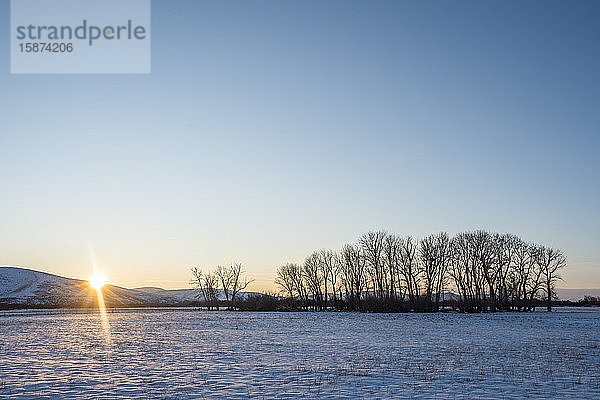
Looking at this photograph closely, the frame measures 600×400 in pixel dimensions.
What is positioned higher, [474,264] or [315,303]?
[474,264]

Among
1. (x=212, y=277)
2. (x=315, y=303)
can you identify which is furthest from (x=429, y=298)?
(x=212, y=277)

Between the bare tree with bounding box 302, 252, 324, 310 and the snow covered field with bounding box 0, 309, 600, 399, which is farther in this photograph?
the bare tree with bounding box 302, 252, 324, 310

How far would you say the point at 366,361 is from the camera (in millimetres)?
21062

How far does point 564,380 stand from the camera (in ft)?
53.2

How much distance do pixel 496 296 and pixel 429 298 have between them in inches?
604

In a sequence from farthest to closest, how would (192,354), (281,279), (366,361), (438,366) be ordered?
(281,279) → (192,354) → (366,361) → (438,366)

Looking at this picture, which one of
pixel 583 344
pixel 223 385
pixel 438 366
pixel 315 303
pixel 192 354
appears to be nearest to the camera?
pixel 223 385

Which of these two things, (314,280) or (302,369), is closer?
(302,369)

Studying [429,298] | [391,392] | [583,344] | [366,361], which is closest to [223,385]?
[391,392]

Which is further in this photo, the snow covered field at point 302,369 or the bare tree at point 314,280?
the bare tree at point 314,280

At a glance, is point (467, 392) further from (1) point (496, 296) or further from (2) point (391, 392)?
(1) point (496, 296)

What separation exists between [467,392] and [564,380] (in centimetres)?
419

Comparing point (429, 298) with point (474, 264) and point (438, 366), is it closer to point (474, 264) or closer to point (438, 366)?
point (474, 264)

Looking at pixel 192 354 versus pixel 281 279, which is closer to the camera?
pixel 192 354
